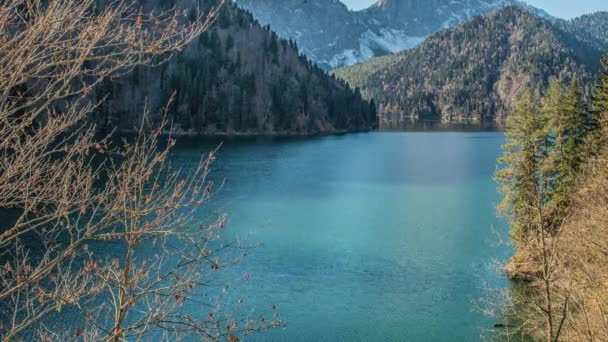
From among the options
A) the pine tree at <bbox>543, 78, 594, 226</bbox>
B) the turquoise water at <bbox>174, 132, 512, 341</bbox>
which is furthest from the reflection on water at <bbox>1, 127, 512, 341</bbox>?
the pine tree at <bbox>543, 78, 594, 226</bbox>

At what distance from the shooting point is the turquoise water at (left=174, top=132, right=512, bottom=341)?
28203mm

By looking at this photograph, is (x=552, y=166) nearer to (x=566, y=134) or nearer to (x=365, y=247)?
(x=566, y=134)

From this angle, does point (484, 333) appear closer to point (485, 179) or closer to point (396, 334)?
point (396, 334)

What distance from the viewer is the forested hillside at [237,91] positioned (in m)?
145

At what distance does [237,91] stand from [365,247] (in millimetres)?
122538

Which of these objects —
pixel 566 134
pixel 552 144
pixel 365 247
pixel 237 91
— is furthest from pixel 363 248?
pixel 237 91

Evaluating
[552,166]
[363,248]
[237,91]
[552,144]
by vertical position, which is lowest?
[363,248]

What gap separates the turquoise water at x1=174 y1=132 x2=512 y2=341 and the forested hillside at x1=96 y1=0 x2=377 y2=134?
66.5 m

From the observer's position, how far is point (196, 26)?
294 inches

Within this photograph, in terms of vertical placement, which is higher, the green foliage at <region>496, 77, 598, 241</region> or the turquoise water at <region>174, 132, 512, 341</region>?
the green foliage at <region>496, 77, 598, 241</region>

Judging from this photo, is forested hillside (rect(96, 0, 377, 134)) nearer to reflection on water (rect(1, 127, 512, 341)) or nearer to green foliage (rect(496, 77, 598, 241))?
reflection on water (rect(1, 127, 512, 341))

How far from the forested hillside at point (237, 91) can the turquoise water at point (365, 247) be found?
66.5 meters

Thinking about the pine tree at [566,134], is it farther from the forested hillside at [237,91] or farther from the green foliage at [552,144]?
the forested hillside at [237,91]

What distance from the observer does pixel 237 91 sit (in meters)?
157
